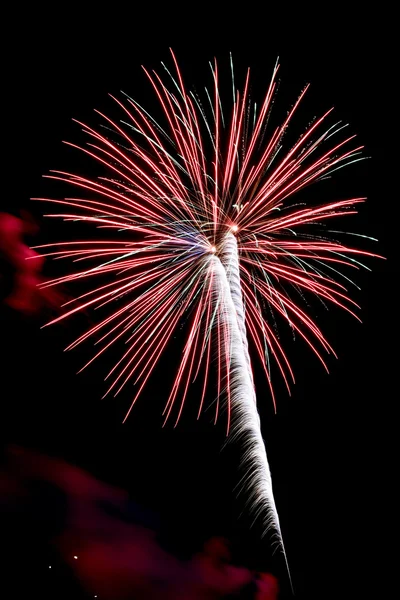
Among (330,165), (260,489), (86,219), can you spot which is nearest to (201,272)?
(86,219)

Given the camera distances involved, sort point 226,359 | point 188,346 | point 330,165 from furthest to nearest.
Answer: point 330,165 < point 188,346 < point 226,359

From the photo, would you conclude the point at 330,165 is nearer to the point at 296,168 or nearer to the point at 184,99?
the point at 296,168

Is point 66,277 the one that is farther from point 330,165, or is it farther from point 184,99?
point 330,165

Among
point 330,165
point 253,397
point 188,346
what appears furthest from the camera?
point 330,165

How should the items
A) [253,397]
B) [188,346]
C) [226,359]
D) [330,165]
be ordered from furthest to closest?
[330,165]
[188,346]
[253,397]
[226,359]

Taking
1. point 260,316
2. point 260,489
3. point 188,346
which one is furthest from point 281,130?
point 260,489

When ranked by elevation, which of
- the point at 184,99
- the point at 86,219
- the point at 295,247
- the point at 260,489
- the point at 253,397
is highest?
the point at 184,99

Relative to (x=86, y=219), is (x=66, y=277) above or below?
below

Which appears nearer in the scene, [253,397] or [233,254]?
[253,397]

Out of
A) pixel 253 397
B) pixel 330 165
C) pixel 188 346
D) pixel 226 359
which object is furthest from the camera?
pixel 330 165
